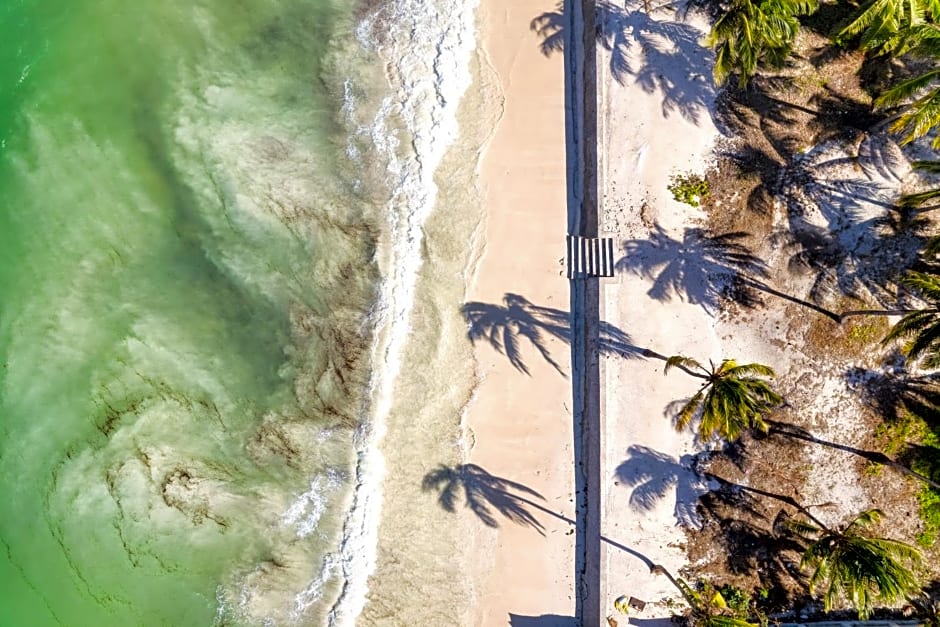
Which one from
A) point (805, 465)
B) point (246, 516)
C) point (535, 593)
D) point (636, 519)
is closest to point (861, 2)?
point (805, 465)

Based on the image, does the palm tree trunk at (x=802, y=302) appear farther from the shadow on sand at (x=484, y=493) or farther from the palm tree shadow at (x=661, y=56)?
the shadow on sand at (x=484, y=493)

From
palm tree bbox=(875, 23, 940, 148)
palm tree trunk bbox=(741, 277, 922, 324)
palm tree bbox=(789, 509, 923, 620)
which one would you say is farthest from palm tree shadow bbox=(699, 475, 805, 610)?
palm tree bbox=(875, 23, 940, 148)

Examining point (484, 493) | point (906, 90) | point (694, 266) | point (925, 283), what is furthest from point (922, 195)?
point (484, 493)

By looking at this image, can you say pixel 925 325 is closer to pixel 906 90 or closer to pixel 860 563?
pixel 906 90

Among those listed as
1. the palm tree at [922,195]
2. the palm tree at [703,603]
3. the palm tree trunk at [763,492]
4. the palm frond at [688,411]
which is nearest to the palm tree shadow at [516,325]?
the palm frond at [688,411]

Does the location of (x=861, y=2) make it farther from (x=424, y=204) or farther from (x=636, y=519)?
(x=636, y=519)

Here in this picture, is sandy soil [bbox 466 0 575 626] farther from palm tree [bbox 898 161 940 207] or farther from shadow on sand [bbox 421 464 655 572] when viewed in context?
palm tree [bbox 898 161 940 207]

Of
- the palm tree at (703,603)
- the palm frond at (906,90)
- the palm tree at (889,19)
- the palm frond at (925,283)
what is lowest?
the palm tree at (703,603)
